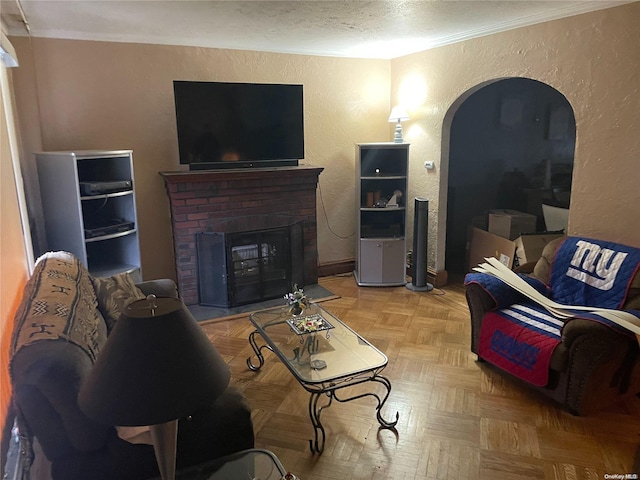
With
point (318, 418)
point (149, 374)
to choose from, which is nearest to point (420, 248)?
point (318, 418)

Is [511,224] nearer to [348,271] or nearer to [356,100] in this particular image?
[348,271]

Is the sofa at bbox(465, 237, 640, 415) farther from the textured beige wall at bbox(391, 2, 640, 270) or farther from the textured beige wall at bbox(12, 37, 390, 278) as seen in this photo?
the textured beige wall at bbox(12, 37, 390, 278)

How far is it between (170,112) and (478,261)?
10.6 feet

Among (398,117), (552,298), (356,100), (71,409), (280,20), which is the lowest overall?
(552,298)

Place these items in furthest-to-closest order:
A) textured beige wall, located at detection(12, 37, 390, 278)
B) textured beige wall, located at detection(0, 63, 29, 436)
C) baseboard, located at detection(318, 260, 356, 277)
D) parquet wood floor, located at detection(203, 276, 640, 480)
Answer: baseboard, located at detection(318, 260, 356, 277) → textured beige wall, located at detection(12, 37, 390, 278) → parquet wood floor, located at detection(203, 276, 640, 480) → textured beige wall, located at detection(0, 63, 29, 436)

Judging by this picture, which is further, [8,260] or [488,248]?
[488,248]

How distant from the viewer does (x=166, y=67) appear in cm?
405

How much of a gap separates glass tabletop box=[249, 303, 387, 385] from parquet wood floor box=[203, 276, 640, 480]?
0.33m

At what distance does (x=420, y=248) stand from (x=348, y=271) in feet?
3.18

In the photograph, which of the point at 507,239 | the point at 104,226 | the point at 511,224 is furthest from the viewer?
the point at 511,224

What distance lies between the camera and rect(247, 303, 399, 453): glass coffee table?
7.80 ft

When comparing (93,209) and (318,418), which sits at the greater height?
(93,209)

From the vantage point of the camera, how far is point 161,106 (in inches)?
161

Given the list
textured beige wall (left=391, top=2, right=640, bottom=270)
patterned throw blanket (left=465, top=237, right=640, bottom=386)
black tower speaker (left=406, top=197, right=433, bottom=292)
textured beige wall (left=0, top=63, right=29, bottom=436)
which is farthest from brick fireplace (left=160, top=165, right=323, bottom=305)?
patterned throw blanket (left=465, top=237, right=640, bottom=386)
